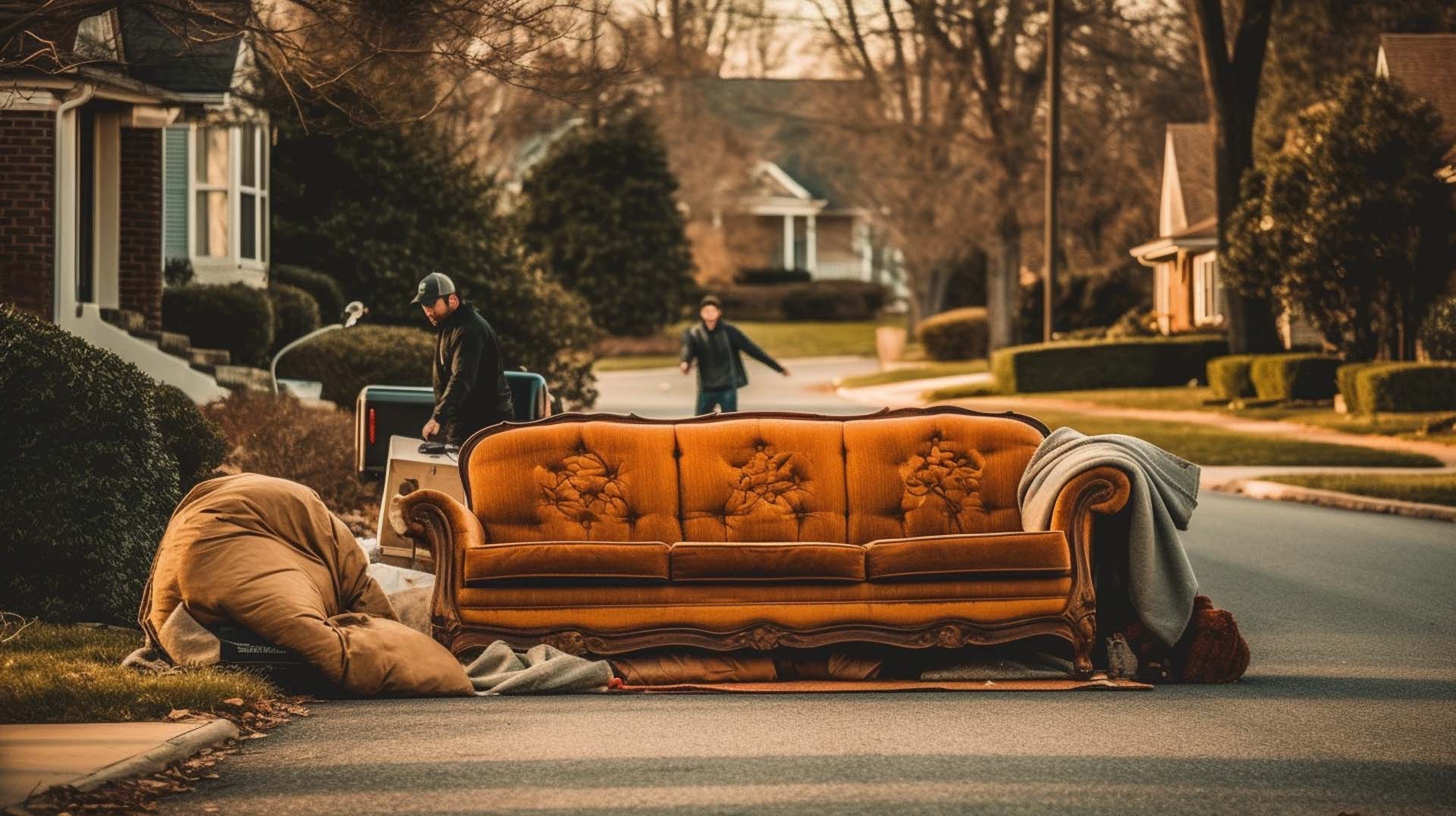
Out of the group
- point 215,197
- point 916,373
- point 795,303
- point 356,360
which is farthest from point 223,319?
point 795,303

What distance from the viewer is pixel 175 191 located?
27.3 m

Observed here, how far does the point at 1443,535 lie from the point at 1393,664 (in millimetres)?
7283

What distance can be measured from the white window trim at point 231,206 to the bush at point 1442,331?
18850 millimetres

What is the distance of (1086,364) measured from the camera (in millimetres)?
40406

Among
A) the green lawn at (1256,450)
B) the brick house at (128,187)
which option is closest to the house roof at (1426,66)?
the green lawn at (1256,450)

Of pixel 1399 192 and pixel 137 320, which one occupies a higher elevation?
pixel 1399 192

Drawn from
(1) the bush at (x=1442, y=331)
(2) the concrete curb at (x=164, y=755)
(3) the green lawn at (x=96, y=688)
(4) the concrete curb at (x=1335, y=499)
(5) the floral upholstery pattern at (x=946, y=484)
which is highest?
(1) the bush at (x=1442, y=331)

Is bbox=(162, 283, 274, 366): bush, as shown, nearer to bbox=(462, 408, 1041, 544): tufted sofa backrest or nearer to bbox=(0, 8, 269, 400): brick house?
bbox=(0, 8, 269, 400): brick house

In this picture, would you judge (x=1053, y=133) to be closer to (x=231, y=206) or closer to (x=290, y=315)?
(x=290, y=315)

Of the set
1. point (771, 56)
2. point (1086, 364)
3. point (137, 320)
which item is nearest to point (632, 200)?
point (771, 56)

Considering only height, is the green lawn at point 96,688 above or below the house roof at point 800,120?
below

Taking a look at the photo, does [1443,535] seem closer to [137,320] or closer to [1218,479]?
[1218,479]

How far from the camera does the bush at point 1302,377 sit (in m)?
33.8

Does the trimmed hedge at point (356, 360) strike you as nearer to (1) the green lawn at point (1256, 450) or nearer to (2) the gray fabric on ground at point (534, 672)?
(1) the green lawn at point (1256, 450)
